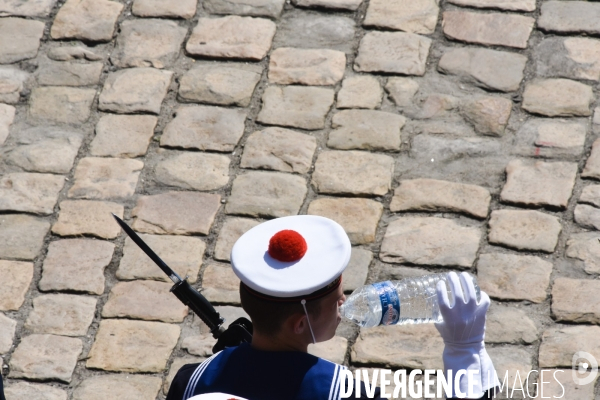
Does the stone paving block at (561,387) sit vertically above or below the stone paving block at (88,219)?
below

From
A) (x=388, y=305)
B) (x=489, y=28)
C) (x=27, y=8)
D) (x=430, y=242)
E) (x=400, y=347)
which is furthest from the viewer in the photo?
(x=27, y=8)

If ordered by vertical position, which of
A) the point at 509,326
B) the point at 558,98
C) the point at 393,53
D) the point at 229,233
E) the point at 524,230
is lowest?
the point at 509,326

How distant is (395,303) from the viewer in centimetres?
319

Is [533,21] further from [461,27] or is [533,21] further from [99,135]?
[99,135]

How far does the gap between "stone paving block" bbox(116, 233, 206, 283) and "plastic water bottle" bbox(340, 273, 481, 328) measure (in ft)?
2.83

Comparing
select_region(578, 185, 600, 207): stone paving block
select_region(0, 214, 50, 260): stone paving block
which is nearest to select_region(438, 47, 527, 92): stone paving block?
select_region(578, 185, 600, 207): stone paving block

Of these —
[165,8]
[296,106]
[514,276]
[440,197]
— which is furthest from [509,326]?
[165,8]

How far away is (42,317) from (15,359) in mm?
261

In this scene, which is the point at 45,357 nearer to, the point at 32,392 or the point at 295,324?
the point at 32,392

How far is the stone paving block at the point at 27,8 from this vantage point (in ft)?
20.2

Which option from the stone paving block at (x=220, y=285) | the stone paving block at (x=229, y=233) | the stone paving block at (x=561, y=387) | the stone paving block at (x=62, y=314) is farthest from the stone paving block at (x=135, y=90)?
the stone paving block at (x=561, y=387)

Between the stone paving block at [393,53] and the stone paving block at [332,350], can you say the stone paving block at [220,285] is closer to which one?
the stone paving block at [332,350]

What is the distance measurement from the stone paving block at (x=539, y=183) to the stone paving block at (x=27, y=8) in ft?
10.9

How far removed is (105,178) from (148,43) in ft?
4.02
